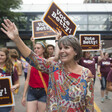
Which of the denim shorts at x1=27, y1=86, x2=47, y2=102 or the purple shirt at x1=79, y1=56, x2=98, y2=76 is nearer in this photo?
the denim shorts at x1=27, y1=86, x2=47, y2=102

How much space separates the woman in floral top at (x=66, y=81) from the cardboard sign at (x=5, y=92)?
1350mm

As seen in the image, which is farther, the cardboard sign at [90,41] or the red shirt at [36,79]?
the cardboard sign at [90,41]

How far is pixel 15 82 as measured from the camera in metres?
2.97

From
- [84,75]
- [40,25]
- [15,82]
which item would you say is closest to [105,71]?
[40,25]

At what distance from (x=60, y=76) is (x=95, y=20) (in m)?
19.9

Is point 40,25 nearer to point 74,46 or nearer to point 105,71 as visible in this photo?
point 105,71

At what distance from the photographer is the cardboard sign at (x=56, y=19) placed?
3525mm

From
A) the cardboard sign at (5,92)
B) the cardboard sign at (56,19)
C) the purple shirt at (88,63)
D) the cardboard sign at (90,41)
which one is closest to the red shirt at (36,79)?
the cardboard sign at (5,92)

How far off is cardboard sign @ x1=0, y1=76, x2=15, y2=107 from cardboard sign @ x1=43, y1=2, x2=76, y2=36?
151 centimetres

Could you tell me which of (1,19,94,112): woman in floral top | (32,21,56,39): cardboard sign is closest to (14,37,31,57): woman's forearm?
(1,19,94,112): woman in floral top

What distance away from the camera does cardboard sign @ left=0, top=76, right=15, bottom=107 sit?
9.12ft

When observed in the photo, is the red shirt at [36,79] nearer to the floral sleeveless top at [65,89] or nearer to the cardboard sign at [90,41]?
the floral sleeveless top at [65,89]

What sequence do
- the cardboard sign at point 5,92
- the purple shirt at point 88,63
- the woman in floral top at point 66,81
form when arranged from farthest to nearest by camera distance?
the purple shirt at point 88,63 < the cardboard sign at point 5,92 < the woman in floral top at point 66,81

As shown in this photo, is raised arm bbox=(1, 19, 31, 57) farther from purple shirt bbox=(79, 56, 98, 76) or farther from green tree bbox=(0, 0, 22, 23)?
green tree bbox=(0, 0, 22, 23)
